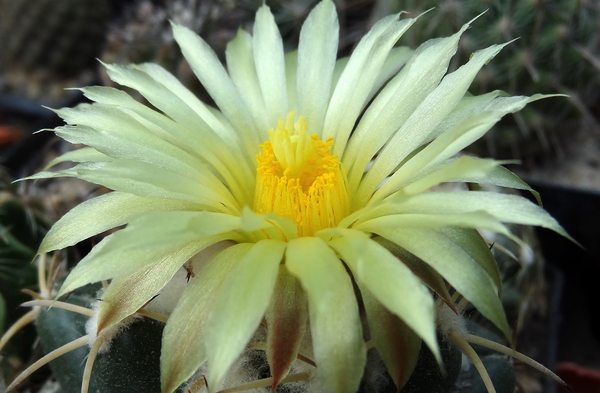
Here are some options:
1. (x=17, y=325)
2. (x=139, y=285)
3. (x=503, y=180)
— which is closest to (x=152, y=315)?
(x=139, y=285)

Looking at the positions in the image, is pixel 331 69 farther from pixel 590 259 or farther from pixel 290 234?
pixel 590 259

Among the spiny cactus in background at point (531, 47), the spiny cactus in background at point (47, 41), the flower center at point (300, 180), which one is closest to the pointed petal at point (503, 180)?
the flower center at point (300, 180)

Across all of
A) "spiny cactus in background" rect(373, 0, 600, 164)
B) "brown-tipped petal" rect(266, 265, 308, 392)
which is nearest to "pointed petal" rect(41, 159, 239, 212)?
"brown-tipped petal" rect(266, 265, 308, 392)

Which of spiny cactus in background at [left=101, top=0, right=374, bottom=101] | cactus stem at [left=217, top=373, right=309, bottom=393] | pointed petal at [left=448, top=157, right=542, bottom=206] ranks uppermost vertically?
spiny cactus in background at [left=101, top=0, right=374, bottom=101]

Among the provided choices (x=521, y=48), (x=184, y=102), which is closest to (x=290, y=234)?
(x=184, y=102)

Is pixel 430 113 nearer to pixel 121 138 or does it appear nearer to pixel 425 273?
pixel 425 273

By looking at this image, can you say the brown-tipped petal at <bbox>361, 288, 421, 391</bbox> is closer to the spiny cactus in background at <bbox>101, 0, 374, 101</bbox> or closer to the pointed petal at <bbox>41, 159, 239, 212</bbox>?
the pointed petal at <bbox>41, 159, 239, 212</bbox>

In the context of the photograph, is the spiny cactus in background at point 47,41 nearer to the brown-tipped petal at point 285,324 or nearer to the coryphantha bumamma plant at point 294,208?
the coryphantha bumamma plant at point 294,208
